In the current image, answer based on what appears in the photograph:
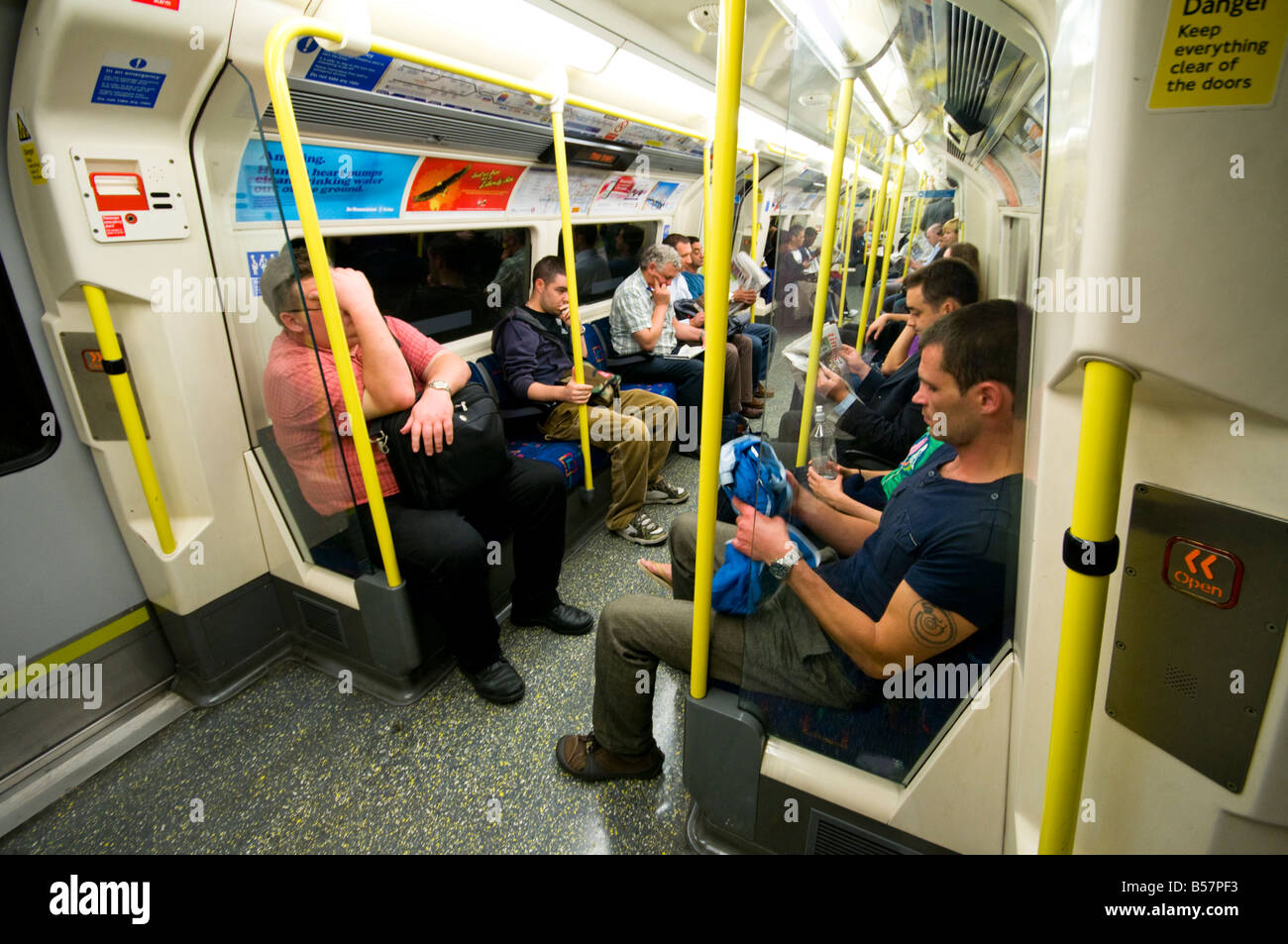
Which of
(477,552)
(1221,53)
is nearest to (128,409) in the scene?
(477,552)

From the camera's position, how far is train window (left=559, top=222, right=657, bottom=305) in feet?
18.4

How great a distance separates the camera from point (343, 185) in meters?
3.02

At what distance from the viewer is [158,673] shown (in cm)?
245

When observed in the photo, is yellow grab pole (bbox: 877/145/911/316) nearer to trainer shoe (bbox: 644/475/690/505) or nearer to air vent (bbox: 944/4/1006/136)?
air vent (bbox: 944/4/1006/136)

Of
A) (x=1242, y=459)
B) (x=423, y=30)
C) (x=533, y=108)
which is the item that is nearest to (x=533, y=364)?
(x=533, y=108)

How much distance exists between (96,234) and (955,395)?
2532 millimetres

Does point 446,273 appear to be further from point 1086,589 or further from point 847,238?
point 1086,589

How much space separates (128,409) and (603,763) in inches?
77.3

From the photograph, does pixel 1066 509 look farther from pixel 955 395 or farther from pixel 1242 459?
pixel 955 395

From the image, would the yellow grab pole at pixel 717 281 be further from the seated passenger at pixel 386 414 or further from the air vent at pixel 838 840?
the seated passenger at pixel 386 414

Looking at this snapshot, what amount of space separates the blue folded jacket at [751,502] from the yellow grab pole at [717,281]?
111 mm

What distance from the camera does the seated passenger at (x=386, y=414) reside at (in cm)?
212

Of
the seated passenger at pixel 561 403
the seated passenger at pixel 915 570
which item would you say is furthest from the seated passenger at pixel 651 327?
the seated passenger at pixel 915 570

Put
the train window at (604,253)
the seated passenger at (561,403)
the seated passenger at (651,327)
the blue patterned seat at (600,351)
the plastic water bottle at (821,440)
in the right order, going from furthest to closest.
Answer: the train window at (604,253), the seated passenger at (651,327), the blue patterned seat at (600,351), the seated passenger at (561,403), the plastic water bottle at (821,440)
